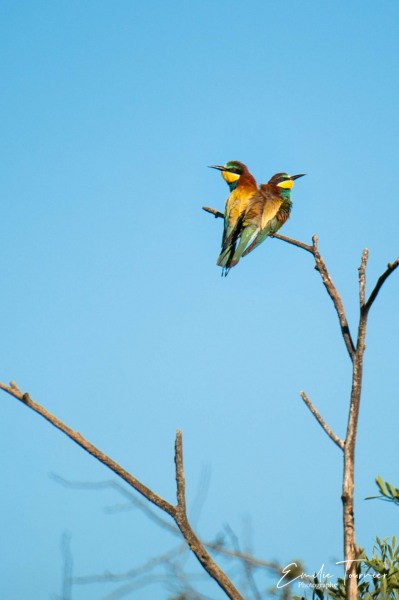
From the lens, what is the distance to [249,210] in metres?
7.00

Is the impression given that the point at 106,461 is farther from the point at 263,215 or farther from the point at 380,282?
the point at 263,215

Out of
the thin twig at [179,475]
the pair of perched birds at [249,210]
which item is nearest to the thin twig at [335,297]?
the thin twig at [179,475]

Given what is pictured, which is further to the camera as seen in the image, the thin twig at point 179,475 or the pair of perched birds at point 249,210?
the pair of perched birds at point 249,210

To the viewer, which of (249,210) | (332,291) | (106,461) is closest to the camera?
(106,461)

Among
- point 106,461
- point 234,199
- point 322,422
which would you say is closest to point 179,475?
point 106,461

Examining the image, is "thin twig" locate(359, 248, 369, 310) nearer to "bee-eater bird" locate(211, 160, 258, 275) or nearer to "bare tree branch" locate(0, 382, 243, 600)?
"bare tree branch" locate(0, 382, 243, 600)

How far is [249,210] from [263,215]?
13 centimetres

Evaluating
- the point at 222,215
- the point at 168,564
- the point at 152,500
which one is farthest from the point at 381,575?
the point at 222,215

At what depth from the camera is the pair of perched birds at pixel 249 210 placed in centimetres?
650

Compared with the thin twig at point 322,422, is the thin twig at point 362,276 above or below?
above

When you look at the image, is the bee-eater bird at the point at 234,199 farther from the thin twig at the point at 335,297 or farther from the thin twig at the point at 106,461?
the thin twig at the point at 106,461

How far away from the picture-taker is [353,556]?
2.19m

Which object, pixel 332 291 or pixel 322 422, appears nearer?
pixel 322 422

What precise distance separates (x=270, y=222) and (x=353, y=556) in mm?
5051
